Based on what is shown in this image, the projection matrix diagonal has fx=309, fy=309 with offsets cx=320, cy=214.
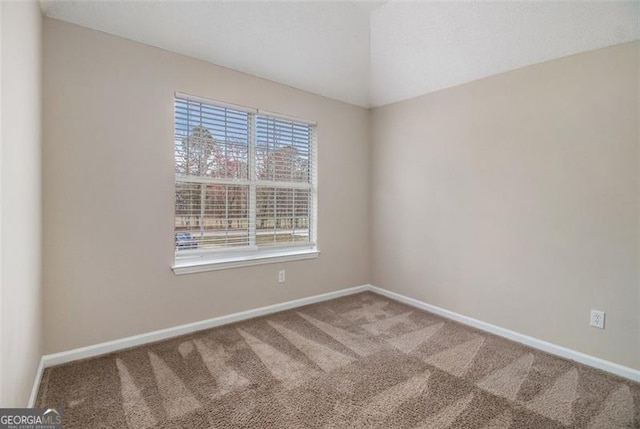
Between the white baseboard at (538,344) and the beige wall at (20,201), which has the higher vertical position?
the beige wall at (20,201)

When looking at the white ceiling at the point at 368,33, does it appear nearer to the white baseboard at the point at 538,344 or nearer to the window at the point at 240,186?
the window at the point at 240,186

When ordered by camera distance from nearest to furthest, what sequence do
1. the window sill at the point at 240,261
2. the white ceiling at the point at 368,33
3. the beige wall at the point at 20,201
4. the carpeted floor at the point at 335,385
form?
the beige wall at the point at 20,201 → the carpeted floor at the point at 335,385 → the white ceiling at the point at 368,33 → the window sill at the point at 240,261

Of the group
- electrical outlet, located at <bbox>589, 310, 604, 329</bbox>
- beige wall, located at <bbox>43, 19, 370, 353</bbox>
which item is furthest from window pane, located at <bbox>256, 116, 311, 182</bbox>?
electrical outlet, located at <bbox>589, 310, 604, 329</bbox>

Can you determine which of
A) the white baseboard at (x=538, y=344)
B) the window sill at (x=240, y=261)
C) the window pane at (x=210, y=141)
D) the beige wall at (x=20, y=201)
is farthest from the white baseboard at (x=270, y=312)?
the window pane at (x=210, y=141)

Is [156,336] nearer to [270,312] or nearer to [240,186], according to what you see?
[270,312]

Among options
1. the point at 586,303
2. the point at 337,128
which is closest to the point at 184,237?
the point at 337,128

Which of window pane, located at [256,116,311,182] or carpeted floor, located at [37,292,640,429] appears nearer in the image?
carpeted floor, located at [37,292,640,429]

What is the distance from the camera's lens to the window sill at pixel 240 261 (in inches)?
107

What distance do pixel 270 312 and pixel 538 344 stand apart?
7.94 ft

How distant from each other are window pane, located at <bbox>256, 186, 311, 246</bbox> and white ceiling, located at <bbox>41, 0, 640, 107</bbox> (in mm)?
1176

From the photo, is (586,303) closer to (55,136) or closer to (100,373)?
(100,373)

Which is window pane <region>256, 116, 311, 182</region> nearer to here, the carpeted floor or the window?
the window

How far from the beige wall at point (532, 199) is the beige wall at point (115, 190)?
1.86m

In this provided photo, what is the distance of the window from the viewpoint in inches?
109
